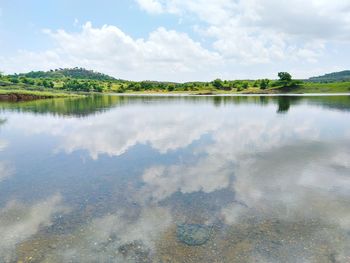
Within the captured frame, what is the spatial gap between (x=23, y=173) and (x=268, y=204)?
19.4m

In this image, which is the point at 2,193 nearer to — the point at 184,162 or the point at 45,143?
the point at 184,162

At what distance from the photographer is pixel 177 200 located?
1783 centimetres

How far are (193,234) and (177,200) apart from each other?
13.4 ft

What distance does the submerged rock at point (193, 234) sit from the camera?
1322 cm

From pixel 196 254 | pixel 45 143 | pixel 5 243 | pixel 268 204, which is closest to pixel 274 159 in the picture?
pixel 268 204

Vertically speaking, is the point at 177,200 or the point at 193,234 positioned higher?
the point at 177,200

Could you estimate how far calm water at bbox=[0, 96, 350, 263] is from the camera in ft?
41.5

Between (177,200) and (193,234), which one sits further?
(177,200)

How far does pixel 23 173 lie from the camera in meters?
23.9

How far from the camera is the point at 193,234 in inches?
547

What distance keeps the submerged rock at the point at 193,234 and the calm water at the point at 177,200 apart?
0.16 feet

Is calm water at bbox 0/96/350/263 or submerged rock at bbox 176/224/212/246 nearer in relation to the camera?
calm water at bbox 0/96/350/263

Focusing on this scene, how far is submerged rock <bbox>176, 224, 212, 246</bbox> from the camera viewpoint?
1322 centimetres

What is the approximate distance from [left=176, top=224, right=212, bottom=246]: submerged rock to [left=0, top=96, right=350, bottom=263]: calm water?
0.16ft
